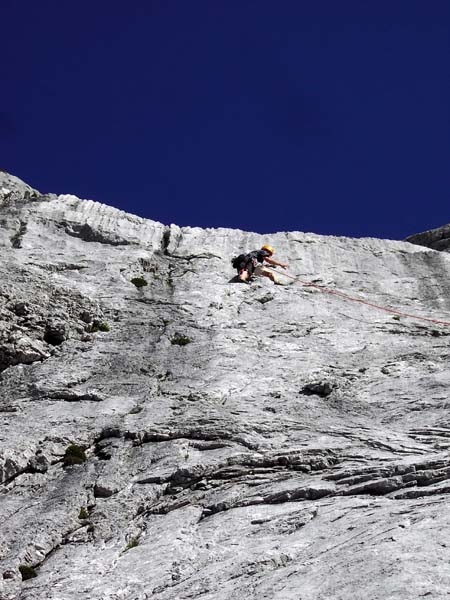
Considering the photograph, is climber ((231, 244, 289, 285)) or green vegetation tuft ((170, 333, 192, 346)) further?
climber ((231, 244, 289, 285))

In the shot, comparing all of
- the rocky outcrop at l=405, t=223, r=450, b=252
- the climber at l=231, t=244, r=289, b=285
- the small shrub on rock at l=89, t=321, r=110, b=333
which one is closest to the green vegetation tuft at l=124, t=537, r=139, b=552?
the small shrub on rock at l=89, t=321, r=110, b=333

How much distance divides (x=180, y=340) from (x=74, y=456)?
8215mm

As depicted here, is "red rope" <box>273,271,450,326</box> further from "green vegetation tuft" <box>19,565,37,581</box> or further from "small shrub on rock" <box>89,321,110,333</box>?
"green vegetation tuft" <box>19,565,37,581</box>

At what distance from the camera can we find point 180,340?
2923cm

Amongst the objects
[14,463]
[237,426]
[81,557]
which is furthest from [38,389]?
[81,557]

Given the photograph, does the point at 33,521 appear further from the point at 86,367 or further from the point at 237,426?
the point at 86,367

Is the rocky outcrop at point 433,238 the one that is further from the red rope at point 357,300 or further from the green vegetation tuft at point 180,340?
the green vegetation tuft at point 180,340

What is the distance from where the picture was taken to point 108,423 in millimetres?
23281

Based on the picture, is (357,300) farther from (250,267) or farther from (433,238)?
(433,238)

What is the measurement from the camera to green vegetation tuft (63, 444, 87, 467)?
71.0ft

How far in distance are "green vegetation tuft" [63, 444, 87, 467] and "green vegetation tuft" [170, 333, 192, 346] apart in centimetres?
744

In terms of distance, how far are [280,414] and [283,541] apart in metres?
6.75

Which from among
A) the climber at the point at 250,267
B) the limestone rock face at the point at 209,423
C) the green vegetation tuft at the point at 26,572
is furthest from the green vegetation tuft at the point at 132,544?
the climber at the point at 250,267

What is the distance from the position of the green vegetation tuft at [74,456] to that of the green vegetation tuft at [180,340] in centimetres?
744
